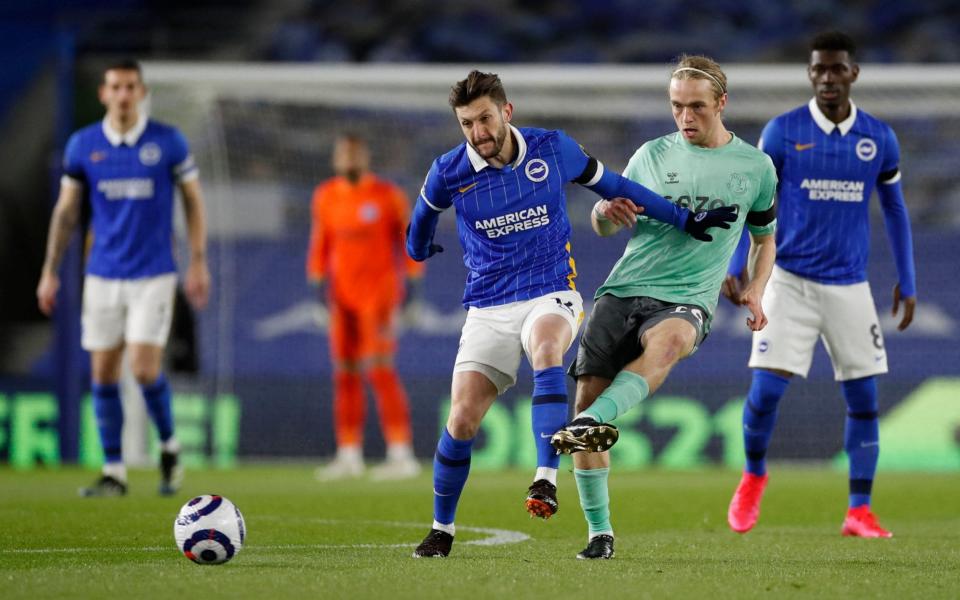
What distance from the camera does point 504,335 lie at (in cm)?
540

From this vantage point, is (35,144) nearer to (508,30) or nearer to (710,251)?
(508,30)

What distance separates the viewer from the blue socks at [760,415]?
6.81 metres

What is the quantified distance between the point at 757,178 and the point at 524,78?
17.9 ft

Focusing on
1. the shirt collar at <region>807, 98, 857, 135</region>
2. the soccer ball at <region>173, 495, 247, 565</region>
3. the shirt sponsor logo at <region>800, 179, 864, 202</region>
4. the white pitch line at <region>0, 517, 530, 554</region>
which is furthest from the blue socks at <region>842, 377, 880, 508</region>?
the soccer ball at <region>173, 495, 247, 565</region>

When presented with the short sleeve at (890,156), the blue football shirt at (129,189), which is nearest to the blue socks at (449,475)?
the short sleeve at (890,156)

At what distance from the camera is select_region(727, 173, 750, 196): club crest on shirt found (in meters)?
5.62

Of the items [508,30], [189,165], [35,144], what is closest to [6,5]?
[35,144]

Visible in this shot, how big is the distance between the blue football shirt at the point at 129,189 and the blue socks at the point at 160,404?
0.65 metres

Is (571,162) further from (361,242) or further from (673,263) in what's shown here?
(361,242)

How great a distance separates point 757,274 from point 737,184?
0.39 meters

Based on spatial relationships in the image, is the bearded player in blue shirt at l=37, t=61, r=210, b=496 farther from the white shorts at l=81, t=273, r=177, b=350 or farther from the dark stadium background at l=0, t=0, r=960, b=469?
the dark stadium background at l=0, t=0, r=960, b=469

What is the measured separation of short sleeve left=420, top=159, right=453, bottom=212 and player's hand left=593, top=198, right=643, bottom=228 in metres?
0.60

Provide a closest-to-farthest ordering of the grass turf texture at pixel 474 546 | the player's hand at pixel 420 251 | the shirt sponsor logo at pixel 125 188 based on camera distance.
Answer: the grass turf texture at pixel 474 546 → the player's hand at pixel 420 251 → the shirt sponsor logo at pixel 125 188

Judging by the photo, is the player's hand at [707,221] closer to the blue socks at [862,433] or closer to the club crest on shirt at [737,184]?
the club crest on shirt at [737,184]
